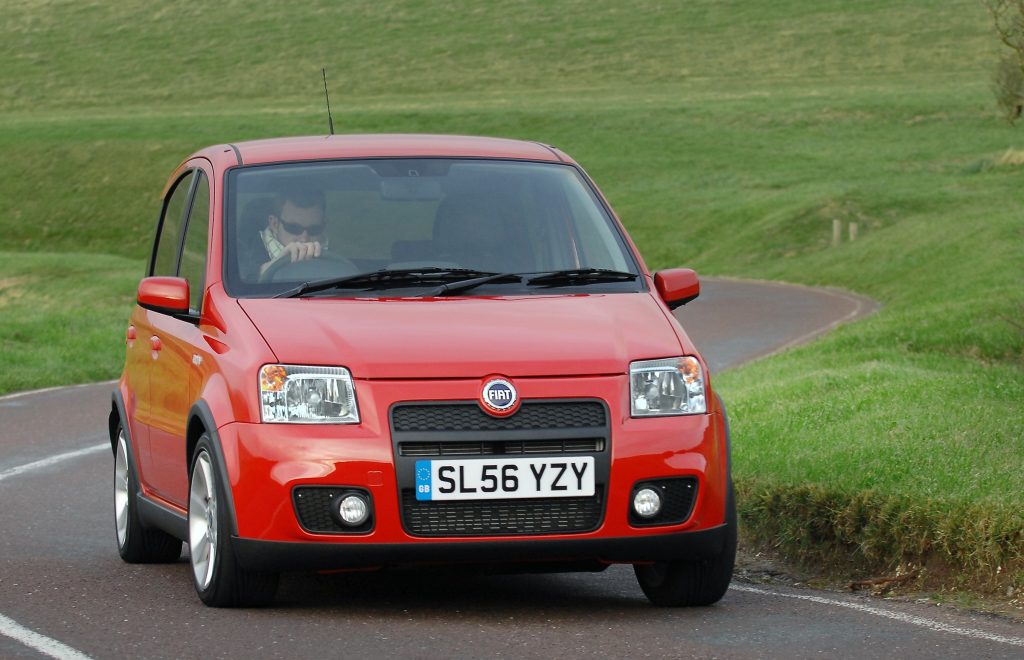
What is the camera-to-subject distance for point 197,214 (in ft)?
27.5

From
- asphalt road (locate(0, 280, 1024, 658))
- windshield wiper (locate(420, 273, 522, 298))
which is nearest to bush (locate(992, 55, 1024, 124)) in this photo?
asphalt road (locate(0, 280, 1024, 658))

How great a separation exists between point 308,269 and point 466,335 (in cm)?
104

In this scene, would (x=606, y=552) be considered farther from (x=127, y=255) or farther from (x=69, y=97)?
(x=69, y=97)

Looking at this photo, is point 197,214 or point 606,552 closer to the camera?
point 606,552

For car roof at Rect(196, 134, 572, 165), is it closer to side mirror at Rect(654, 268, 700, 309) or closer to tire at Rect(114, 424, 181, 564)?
side mirror at Rect(654, 268, 700, 309)

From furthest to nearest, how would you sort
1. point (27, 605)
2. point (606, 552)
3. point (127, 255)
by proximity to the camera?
point (127, 255) < point (27, 605) < point (606, 552)

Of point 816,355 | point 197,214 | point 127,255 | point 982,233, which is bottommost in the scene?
point 127,255

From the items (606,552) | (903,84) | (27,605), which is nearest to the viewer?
(606,552)

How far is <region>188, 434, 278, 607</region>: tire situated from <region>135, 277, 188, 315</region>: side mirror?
64cm

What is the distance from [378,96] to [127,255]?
26.2 metres

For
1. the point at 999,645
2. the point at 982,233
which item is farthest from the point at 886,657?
the point at 982,233

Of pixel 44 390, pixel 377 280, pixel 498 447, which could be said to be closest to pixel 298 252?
pixel 377 280

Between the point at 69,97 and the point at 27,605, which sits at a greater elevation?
the point at 27,605

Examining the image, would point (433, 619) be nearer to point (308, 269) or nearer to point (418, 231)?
point (308, 269)
